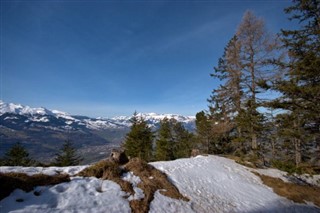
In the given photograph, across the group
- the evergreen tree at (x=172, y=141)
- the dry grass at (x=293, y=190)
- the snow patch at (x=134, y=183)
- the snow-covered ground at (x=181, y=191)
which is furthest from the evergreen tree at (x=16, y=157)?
the dry grass at (x=293, y=190)

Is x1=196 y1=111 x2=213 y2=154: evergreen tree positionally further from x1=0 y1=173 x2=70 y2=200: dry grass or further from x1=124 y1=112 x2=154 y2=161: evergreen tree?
x1=0 y1=173 x2=70 y2=200: dry grass

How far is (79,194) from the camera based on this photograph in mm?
6836

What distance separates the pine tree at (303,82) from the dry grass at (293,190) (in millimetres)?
3225

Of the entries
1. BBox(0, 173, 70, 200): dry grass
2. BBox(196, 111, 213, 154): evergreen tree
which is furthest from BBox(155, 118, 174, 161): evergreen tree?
BBox(0, 173, 70, 200): dry grass

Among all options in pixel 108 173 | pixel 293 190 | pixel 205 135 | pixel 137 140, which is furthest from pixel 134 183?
pixel 205 135

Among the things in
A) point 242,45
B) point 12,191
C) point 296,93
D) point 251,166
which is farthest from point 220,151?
point 12,191

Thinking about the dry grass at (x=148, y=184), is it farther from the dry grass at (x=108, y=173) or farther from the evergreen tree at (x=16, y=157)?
the evergreen tree at (x=16, y=157)

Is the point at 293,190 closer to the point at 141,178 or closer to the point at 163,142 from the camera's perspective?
the point at 141,178

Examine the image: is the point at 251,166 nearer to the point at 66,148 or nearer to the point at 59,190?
the point at 59,190

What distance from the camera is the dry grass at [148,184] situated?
23.3 feet

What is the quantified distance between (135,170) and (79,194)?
11.1 feet

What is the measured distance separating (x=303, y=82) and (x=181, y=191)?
38.1 ft

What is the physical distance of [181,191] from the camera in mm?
9000

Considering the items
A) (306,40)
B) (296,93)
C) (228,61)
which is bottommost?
(296,93)
